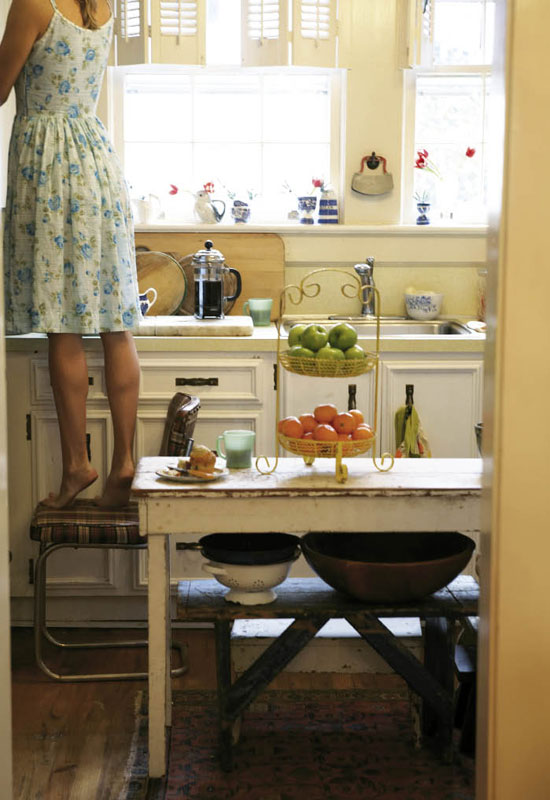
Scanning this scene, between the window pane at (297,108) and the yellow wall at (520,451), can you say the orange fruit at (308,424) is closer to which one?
the yellow wall at (520,451)

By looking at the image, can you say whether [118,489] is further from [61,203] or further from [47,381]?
[61,203]

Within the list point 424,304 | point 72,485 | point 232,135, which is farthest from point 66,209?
point 424,304

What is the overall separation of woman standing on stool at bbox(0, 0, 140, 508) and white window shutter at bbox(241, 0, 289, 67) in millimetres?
1114

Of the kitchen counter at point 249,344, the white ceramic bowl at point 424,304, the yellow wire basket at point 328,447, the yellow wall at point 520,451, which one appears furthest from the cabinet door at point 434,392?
the yellow wall at point 520,451

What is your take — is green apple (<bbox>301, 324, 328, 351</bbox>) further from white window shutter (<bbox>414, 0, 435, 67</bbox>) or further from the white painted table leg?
white window shutter (<bbox>414, 0, 435, 67</bbox>)

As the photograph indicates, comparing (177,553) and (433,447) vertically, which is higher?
(433,447)

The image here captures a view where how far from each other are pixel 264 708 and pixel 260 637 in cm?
37

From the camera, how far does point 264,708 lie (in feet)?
10.0

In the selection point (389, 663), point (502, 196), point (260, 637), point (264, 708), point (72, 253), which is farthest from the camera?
point (72, 253)

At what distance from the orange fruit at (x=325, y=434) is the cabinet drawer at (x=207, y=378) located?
42.9 inches

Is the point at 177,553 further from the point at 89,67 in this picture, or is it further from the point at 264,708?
the point at 89,67

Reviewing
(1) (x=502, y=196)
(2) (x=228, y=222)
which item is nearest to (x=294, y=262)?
(2) (x=228, y=222)

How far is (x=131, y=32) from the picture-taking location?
169 inches

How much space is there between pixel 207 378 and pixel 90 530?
2.30 feet
